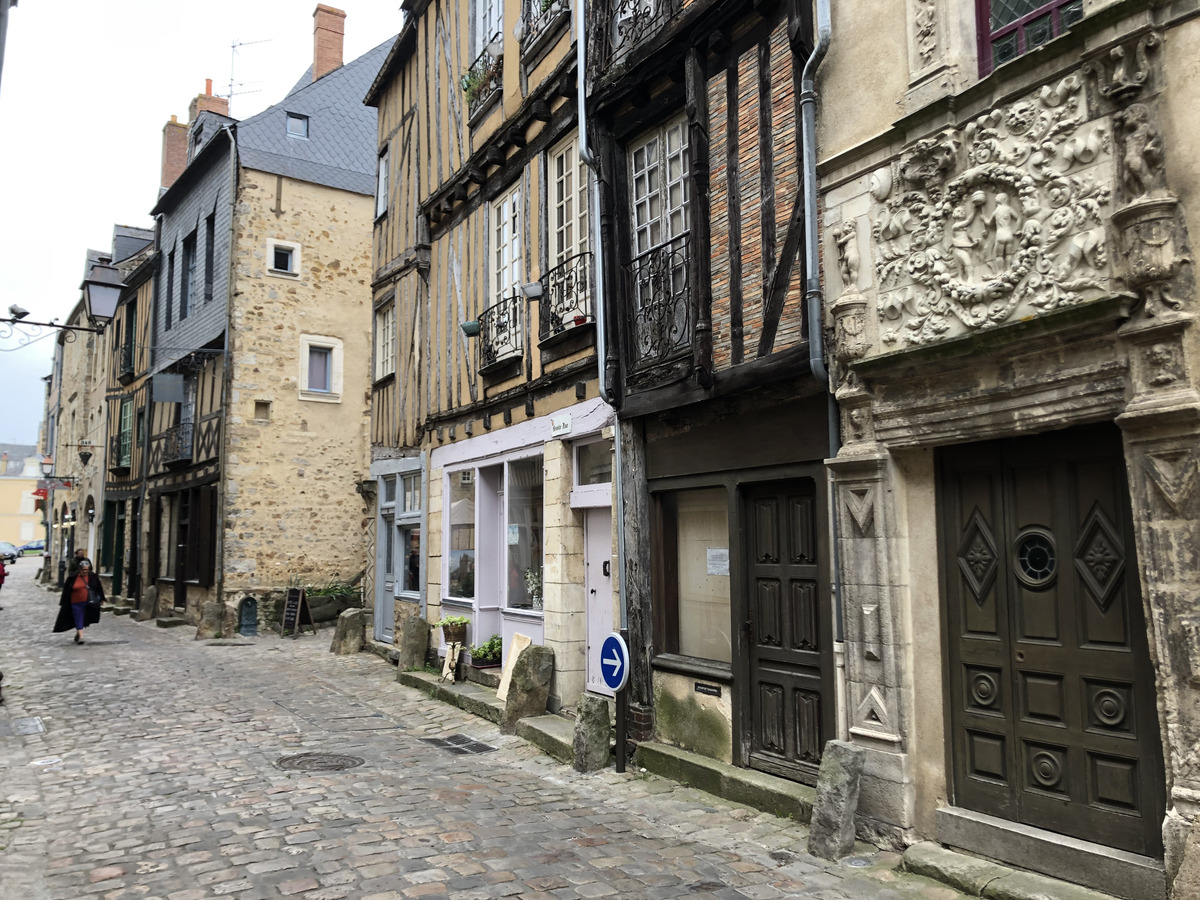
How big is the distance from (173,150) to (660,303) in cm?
2351

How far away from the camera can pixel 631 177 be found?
23.5ft

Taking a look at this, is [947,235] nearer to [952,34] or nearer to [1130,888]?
[952,34]

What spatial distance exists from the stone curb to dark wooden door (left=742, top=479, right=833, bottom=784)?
915 mm

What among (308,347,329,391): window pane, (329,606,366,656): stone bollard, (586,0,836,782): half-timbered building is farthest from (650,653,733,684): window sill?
(308,347,329,391): window pane

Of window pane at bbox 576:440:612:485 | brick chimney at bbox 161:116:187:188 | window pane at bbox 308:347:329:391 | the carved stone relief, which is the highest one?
brick chimney at bbox 161:116:187:188

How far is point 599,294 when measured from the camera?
23.0 ft

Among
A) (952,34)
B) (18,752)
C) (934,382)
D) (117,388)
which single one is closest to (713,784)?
(934,382)

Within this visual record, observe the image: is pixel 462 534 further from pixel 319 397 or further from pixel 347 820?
pixel 319 397

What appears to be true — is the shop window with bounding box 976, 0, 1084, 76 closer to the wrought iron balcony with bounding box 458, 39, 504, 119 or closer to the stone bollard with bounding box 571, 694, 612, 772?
the stone bollard with bounding box 571, 694, 612, 772

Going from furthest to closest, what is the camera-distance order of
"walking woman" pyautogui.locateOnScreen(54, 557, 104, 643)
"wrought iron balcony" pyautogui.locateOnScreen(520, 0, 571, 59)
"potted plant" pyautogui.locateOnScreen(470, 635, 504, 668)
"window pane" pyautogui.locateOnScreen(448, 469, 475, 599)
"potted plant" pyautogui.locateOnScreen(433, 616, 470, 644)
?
"walking woman" pyautogui.locateOnScreen(54, 557, 104, 643)
"window pane" pyautogui.locateOnScreen(448, 469, 475, 599)
"potted plant" pyautogui.locateOnScreen(433, 616, 470, 644)
"potted plant" pyautogui.locateOnScreen(470, 635, 504, 668)
"wrought iron balcony" pyautogui.locateOnScreen(520, 0, 571, 59)

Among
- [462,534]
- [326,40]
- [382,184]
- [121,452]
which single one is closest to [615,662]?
[462,534]

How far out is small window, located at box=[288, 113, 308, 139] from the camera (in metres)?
18.1

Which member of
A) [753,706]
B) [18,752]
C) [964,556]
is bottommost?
[18,752]

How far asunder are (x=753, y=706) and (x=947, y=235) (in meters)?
3.02
